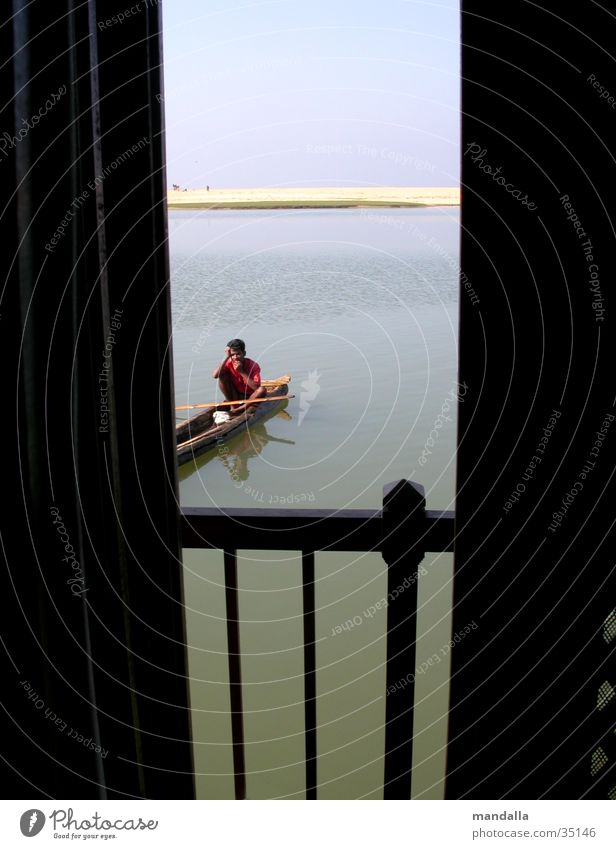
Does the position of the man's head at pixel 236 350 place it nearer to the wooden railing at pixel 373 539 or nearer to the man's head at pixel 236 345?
the man's head at pixel 236 345

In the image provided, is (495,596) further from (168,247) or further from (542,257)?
(168,247)

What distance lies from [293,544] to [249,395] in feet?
22.6

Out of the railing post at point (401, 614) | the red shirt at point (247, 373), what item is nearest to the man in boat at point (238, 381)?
the red shirt at point (247, 373)

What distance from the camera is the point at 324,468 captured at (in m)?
8.86

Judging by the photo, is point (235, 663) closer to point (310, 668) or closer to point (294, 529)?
point (310, 668)

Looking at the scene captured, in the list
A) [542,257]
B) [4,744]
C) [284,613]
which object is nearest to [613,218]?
[542,257]

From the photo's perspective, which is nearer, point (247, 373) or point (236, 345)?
point (236, 345)

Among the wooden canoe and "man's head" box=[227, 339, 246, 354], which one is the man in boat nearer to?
the wooden canoe

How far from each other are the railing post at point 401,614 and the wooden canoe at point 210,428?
578 centimetres

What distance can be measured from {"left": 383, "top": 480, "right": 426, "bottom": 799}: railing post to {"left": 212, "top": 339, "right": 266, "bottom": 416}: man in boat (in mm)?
6079

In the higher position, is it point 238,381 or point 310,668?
point 238,381

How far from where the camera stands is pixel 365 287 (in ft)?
52.1

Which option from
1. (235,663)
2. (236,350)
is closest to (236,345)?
(236,350)

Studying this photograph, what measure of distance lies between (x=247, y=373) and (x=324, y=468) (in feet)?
5.52
